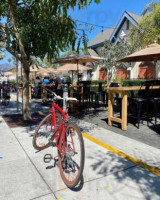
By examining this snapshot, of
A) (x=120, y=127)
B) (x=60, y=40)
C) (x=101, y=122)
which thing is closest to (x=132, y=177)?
(x=120, y=127)

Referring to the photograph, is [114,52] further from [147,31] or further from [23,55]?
[23,55]

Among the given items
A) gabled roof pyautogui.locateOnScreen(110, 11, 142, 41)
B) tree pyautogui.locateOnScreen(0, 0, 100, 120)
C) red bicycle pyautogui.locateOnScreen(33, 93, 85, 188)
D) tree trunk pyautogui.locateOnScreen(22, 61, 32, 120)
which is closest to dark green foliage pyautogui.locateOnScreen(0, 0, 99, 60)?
tree pyautogui.locateOnScreen(0, 0, 100, 120)

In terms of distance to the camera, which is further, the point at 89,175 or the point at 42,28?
the point at 42,28

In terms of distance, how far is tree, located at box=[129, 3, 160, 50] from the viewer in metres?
13.2

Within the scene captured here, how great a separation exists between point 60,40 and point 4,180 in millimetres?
4089

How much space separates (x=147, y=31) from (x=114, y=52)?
412cm

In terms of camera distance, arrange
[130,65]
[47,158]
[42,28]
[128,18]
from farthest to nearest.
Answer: [128,18], [130,65], [42,28], [47,158]

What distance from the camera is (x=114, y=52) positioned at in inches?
739

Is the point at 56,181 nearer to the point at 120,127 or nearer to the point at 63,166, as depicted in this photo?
the point at 63,166

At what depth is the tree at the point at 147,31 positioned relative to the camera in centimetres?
1318

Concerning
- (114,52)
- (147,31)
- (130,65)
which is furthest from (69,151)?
(130,65)

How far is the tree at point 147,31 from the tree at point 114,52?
105 cm

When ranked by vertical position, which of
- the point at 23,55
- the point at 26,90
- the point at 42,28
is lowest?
the point at 26,90

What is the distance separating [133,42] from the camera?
16531 mm
